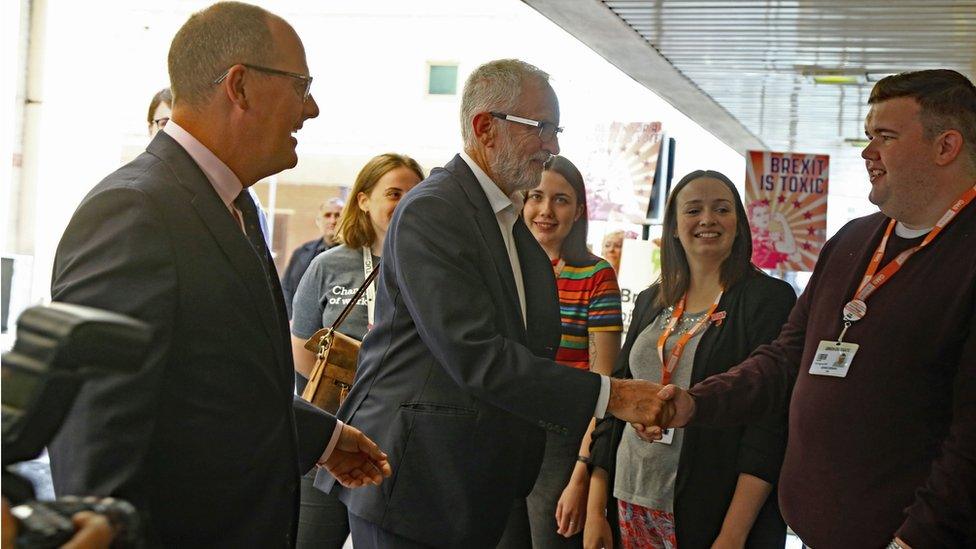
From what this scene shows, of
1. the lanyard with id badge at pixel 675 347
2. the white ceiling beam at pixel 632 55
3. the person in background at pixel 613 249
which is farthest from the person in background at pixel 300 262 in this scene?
the person in background at pixel 613 249

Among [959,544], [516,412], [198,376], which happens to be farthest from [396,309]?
[959,544]

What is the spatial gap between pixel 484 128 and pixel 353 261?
1.50 meters

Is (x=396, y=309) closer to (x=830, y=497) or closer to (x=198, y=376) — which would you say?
(x=198, y=376)

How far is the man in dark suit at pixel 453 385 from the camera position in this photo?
2543 millimetres

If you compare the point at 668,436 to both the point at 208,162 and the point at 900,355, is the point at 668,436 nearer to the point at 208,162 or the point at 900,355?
the point at 900,355

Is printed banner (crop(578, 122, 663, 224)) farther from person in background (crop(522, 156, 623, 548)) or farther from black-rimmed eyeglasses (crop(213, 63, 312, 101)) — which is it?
black-rimmed eyeglasses (crop(213, 63, 312, 101))

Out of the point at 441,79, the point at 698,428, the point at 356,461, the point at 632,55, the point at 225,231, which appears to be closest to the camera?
the point at 225,231

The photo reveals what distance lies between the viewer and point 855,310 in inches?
106

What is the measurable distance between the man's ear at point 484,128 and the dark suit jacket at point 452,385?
0.78 ft

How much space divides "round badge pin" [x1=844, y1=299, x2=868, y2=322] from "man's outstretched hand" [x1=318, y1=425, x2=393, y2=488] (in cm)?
126

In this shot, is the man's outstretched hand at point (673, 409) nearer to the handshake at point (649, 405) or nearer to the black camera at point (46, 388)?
the handshake at point (649, 405)

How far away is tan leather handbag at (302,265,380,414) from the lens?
3.65 meters

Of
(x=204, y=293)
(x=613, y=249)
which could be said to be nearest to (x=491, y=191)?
(x=204, y=293)

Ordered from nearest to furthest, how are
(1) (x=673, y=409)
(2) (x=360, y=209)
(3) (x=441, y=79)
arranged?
(1) (x=673, y=409), (2) (x=360, y=209), (3) (x=441, y=79)
